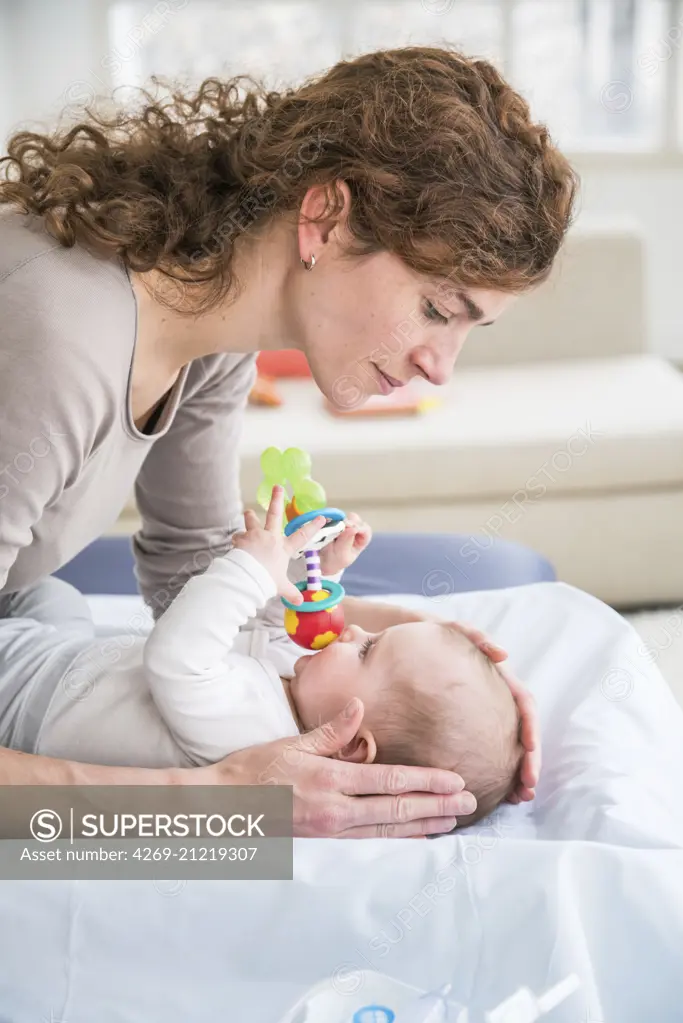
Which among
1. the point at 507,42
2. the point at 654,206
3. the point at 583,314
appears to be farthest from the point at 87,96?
the point at 654,206

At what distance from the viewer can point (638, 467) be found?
9.59 ft

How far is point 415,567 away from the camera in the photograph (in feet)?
7.11

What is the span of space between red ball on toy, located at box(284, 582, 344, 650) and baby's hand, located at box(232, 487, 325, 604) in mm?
66

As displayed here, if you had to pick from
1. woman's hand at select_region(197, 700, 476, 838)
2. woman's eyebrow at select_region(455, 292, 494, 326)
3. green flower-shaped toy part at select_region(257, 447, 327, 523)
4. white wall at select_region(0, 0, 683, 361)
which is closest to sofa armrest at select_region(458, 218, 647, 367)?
white wall at select_region(0, 0, 683, 361)

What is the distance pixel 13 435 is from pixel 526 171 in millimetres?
686

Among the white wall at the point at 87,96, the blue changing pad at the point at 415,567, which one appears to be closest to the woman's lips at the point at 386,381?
the blue changing pad at the point at 415,567

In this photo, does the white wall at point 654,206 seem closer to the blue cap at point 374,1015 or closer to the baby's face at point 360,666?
the baby's face at point 360,666

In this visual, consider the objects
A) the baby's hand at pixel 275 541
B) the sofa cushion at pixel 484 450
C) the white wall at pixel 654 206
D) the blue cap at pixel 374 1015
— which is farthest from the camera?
the white wall at pixel 654 206

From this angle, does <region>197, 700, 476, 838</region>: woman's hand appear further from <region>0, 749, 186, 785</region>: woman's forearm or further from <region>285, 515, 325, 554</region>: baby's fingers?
<region>285, 515, 325, 554</region>: baby's fingers

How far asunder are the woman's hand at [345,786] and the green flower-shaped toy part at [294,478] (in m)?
0.34

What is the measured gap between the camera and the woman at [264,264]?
1.26 m

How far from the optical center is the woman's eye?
1.39m

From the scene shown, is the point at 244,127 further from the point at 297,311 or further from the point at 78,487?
the point at 78,487

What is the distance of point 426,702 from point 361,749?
0.33ft
